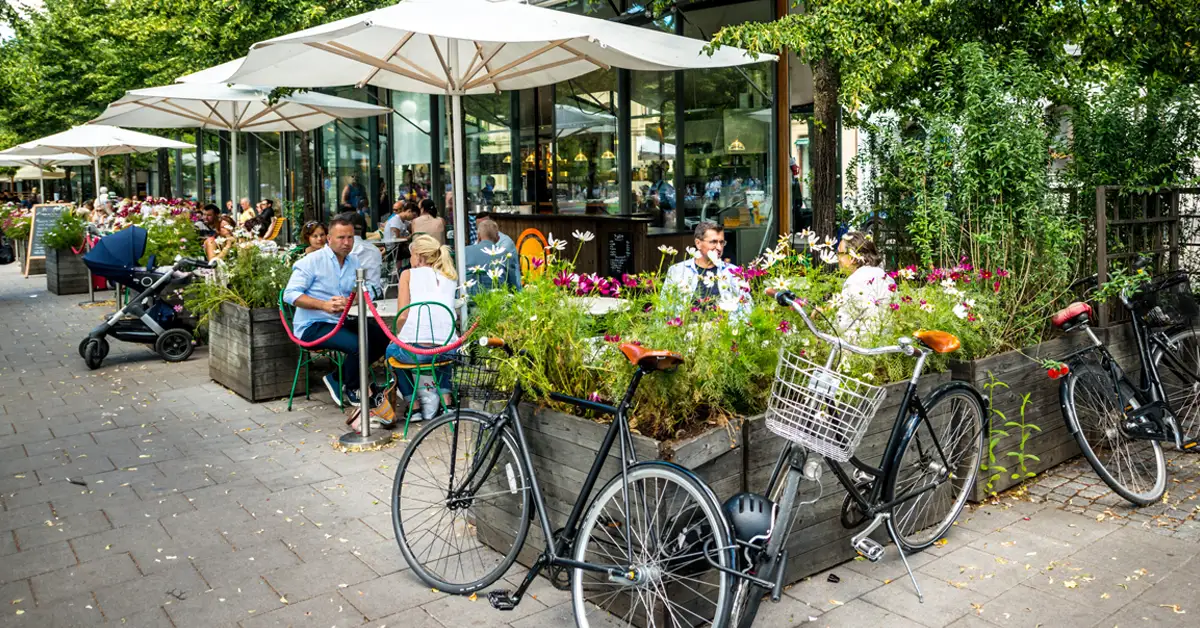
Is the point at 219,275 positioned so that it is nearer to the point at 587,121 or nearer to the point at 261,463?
the point at 261,463

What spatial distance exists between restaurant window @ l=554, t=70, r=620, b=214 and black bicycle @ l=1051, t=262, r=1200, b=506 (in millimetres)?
9297

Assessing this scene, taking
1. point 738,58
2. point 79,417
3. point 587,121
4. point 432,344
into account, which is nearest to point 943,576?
point 432,344

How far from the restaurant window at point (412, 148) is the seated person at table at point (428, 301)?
13484 millimetres

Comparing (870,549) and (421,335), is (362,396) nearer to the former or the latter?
(421,335)

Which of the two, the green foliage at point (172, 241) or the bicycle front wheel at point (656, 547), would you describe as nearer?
the bicycle front wheel at point (656, 547)

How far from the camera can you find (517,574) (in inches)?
177

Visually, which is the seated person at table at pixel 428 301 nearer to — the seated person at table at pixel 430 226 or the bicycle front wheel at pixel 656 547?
the bicycle front wheel at pixel 656 547

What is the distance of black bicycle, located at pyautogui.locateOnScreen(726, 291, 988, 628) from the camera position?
11.9 ft

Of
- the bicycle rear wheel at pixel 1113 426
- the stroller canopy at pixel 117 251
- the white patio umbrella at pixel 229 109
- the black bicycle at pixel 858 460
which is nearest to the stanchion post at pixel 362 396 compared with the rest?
the black bicycle at pixel 858 460

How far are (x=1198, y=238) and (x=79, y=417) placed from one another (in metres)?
8.42

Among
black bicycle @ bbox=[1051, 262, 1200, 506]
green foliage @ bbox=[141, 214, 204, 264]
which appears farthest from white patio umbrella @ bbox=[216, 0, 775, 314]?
green foliage @ bbox=[141, 214, 204, 264]

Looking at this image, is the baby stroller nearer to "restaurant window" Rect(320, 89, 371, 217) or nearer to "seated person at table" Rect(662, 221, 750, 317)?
"seated person at table" Rect(662, 221, 750, 317)

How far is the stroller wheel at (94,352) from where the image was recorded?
9758 mm

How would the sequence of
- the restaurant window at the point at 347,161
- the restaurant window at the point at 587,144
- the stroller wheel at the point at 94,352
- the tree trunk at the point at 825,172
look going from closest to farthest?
the tree trunk at the point at 825,172 < the stroller wheel at the point at 94,352 < the restaurant window at the point at 587,144 < the restaurant window at the point at 347,161
